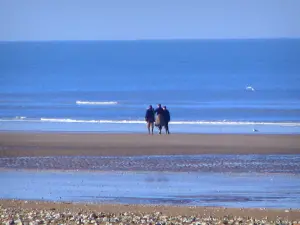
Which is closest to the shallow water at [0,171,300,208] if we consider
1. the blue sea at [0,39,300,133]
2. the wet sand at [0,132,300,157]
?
the wet sand at [0,132,300,157]

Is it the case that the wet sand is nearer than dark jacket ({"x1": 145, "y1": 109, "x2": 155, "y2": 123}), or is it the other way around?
the wet sand

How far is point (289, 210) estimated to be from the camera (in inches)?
633

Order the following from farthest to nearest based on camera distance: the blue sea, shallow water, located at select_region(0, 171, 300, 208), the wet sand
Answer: the blue sea → the wet sand → shallow water, located at select_region(0, 171, 300, 208)

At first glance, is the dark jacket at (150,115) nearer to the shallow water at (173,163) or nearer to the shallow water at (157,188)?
the shallow water at (173,163)

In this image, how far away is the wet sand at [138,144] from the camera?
26.9 meters

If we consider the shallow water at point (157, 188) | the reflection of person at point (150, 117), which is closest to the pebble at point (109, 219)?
the shallow water at point (157, 188)

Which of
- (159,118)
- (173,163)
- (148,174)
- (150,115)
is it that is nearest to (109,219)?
(148,174)

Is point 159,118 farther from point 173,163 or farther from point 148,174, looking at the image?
point 148,174

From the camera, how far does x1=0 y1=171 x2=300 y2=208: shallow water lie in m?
17.5

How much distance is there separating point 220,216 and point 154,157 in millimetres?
10040

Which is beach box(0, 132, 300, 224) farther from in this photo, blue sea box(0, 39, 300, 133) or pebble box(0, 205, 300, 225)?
blue sea box(0, 39, 300, 133)

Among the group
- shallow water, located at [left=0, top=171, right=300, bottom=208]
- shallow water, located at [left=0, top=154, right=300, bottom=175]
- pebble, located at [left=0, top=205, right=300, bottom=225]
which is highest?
shallow water, located at [left=0, top=154, right=300, bottom=175]

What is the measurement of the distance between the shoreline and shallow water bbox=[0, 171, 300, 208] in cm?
67

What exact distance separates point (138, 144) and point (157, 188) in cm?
996
